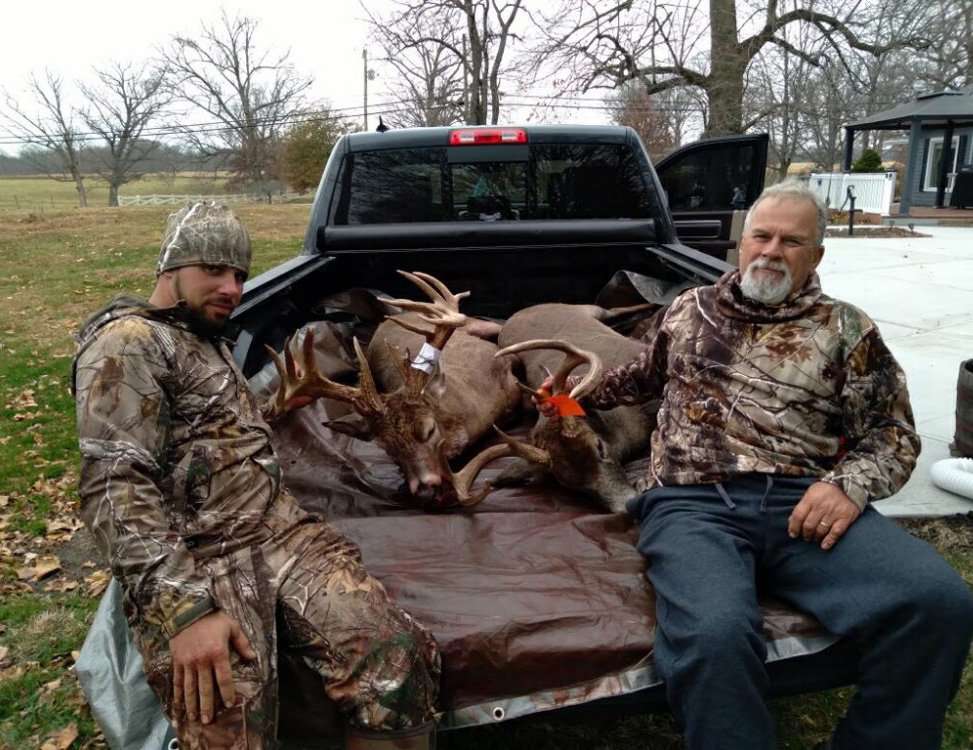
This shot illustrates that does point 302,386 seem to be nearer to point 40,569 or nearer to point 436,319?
point 436,319

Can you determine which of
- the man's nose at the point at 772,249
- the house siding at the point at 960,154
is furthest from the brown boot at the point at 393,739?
the house siding at the point at 960,154

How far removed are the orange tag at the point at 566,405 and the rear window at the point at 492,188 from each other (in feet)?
6.48

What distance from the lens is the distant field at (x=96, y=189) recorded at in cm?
3972

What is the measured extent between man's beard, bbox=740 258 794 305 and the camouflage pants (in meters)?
1.43

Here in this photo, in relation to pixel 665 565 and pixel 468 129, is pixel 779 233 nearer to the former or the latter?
pixel 665 565

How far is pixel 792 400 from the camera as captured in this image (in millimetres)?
2555

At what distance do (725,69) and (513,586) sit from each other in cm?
2253

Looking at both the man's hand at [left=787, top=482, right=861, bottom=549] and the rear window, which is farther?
the rear window

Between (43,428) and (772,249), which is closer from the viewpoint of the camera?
(772,249)

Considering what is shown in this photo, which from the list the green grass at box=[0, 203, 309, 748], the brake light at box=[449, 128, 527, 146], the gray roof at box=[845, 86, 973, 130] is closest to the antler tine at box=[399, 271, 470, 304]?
the brake light at box=[449, 128, 527, 146]

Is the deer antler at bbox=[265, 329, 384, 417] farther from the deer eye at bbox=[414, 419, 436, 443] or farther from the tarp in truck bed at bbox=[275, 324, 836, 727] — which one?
the tarp in truck bed at bbox=[275, 324, 836, 727]

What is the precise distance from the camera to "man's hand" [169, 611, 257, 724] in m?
1.88

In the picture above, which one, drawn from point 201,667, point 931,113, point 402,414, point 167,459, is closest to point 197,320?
point 167,459

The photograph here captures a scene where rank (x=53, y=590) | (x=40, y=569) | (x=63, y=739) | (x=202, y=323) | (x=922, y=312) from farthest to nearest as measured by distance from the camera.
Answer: (x=922, y=312), (x=40, y=569), (x=53, y=590), (x=63, y=739), (x=202, y=323)
